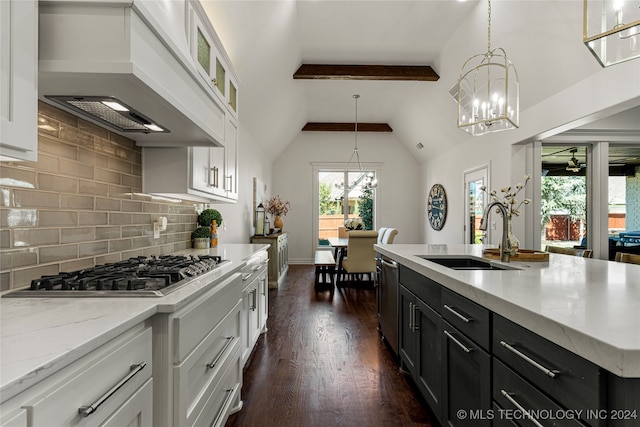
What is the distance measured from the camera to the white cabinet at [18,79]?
788 mm

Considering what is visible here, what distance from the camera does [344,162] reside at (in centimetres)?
808

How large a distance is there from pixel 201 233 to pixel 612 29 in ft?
9.14

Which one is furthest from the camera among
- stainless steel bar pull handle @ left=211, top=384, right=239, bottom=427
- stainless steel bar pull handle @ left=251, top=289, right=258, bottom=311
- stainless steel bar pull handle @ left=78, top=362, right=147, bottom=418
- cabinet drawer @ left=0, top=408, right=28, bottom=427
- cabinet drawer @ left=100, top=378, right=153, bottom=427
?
stainless steel bar pull handle @ left=251, top=289, right=258, bottom=311

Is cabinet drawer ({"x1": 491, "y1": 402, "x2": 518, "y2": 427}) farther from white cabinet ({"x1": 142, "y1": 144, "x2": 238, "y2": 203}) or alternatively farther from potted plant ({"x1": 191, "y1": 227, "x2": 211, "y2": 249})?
potted plant ({"x1": 191, "y1": 227, "x2": 211, "y2": 249})

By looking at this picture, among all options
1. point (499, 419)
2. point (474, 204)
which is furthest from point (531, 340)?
point (474, 204)

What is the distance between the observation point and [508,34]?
11.4 feet

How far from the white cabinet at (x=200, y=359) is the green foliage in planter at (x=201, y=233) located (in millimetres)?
1064

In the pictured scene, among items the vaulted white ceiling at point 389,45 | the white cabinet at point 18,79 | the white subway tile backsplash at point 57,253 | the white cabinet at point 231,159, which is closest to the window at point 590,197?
the vaulted white ceiling at point 389,45

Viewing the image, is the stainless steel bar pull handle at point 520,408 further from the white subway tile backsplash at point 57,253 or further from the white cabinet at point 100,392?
the white subway tile backsplash at point 57,253

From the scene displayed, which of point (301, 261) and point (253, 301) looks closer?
point (253, 301)

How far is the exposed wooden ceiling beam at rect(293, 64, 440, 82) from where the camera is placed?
4992 millimetres

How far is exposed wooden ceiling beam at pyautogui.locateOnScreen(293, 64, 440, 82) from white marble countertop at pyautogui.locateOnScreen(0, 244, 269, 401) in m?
4.47

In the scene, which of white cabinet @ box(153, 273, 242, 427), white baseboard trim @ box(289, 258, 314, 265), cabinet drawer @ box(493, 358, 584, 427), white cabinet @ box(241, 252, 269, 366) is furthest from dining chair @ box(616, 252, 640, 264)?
white baseboard trim @ box(289, 258, 314, 265)

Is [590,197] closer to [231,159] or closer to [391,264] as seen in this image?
[391,264]
